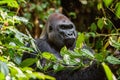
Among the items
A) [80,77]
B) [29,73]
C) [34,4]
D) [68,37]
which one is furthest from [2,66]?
[34,4]

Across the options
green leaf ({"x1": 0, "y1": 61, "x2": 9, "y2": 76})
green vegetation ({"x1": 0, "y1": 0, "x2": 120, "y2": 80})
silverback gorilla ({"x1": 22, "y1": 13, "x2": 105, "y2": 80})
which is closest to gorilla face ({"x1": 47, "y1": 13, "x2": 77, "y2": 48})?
silverback gorilla ({"x1": 22, "y1": 13, "x2": 105, "y2": 80})

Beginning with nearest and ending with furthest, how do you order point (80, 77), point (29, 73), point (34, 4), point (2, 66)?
1. point (2, 66)
2. point (29, 73)
3. point (80, 77)
4. point (34, 4)

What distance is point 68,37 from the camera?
11.8 ft

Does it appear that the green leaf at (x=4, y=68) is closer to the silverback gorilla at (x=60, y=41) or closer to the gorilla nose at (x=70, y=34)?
the silverback gorilla at (x=60, y=41)

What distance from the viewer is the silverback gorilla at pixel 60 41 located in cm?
330

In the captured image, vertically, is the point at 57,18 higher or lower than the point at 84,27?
higher

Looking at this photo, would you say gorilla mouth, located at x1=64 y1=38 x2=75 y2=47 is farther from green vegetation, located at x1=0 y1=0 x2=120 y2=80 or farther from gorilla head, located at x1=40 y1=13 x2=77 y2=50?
green vegetation, located at x1=0 y1=0 x2=120 y2=80

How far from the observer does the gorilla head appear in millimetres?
3596

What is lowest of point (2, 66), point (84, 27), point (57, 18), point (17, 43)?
point (84, 27)

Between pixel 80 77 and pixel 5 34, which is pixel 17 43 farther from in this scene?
pixel 80 77

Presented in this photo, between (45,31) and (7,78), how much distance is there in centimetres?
261

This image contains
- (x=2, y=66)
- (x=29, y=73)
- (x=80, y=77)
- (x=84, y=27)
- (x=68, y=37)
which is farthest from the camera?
(x=84, y=27)

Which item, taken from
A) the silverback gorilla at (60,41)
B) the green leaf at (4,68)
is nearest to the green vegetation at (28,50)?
the green leaf at (4,68)

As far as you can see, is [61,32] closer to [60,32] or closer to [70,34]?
[60,32]
